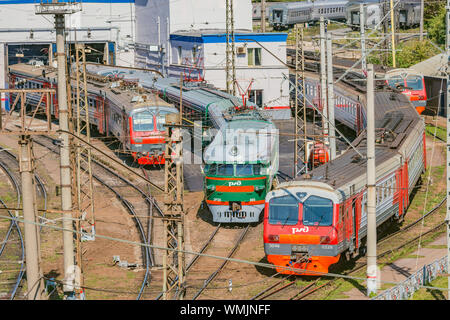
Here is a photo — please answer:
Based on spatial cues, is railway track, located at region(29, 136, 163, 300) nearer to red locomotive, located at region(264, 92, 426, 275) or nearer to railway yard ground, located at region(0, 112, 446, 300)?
railway yard ground, located at region(0, 112, 446, 300)

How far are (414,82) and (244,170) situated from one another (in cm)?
2318

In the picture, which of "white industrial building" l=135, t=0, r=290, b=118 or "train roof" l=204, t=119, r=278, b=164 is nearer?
"train roof" l=204, t=119, r=278, b=164

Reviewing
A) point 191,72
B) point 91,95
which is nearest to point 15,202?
point 91,95

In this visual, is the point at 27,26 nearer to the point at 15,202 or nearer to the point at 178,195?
the point at 15,202

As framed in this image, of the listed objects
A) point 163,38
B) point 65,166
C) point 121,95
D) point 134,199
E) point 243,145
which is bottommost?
point 134,199

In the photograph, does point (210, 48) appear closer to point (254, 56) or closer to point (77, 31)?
point (254, 56)

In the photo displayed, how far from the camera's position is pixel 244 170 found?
28.0m

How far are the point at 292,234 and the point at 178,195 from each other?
4.41 metres

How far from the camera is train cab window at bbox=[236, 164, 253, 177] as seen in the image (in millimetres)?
27984

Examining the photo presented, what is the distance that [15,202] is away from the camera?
34062 millimetres

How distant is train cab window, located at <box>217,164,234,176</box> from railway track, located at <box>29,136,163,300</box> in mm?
3230

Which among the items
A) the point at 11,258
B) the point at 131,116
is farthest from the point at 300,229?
the point at 131,116

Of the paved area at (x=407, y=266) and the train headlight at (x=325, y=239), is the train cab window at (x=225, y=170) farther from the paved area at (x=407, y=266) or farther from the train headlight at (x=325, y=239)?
the train headlight at (x=325, y=239)

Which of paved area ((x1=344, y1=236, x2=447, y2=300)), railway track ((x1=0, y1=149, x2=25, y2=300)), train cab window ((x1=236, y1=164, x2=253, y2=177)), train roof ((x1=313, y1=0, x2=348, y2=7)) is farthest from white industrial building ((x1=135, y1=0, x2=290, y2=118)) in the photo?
train roof ((x1=313, y1=0, x2=348, y2=7))
